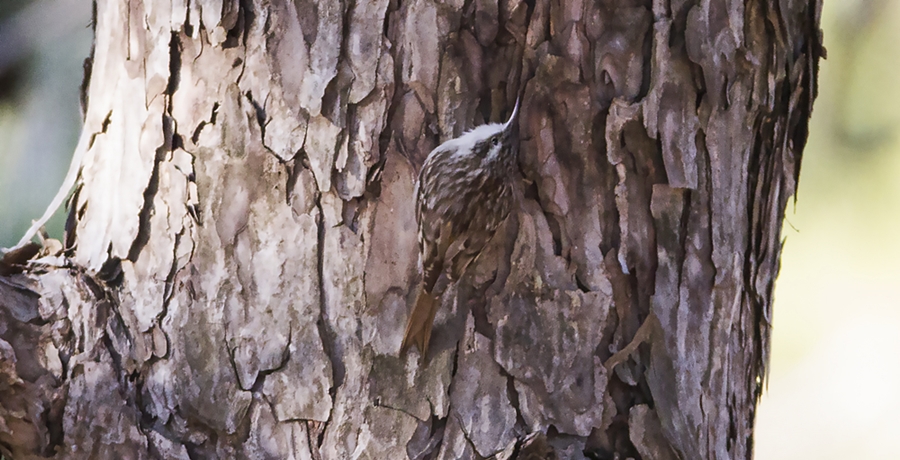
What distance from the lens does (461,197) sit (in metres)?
0.66

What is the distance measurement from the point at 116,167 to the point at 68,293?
0.15 meters

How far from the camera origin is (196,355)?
0.72 meters

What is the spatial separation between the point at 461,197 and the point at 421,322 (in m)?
0.14

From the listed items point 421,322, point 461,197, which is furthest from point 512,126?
point 421,322

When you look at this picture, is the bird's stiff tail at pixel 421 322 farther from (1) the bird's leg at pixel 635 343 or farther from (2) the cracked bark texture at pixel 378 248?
(1) the bird's leg at pixel 635 343

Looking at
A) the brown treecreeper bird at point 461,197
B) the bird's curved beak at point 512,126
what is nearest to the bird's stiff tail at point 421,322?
the brown treecreeper bird at point 461,197

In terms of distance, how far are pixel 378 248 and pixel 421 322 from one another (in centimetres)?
9

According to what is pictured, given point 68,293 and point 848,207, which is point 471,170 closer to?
point 68,293

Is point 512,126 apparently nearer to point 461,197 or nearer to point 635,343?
point 461,197

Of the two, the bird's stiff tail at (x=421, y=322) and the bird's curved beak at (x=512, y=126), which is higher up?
the bird's curved beak at (x=512, y=126)

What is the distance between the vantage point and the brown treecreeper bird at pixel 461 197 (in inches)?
25.9

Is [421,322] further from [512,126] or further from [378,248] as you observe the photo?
[512,126]

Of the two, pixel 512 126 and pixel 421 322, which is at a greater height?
pixel 512 126

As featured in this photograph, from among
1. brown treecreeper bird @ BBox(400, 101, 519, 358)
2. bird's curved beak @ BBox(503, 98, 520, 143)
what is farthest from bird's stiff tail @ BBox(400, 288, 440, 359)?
bird's curved beak @ BBox(503, 98, 520, 143)
